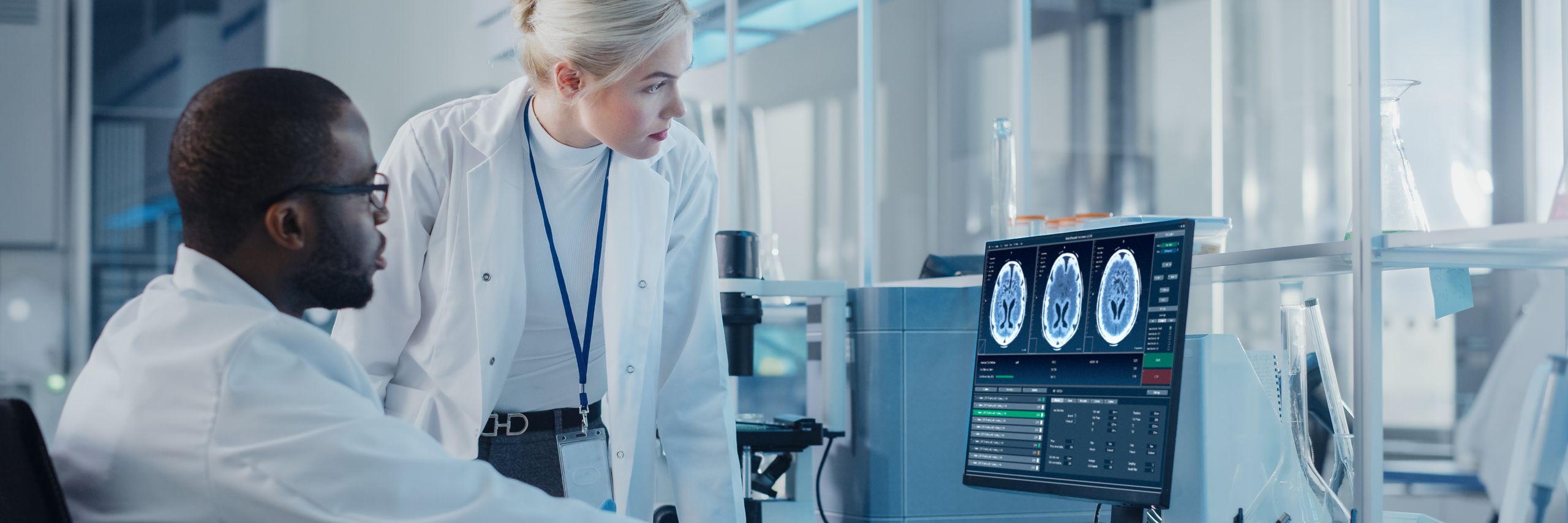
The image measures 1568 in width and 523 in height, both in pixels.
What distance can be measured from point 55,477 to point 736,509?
38.5 inches

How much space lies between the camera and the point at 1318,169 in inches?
217

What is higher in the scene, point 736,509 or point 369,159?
point 369,159

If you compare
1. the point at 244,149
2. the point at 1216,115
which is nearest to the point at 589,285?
the point at 244,149

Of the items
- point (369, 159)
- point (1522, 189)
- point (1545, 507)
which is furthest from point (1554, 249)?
point (1522, 189)

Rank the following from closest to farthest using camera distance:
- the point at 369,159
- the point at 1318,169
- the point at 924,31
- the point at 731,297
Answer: the point at 369,159
the point at 731,297
the point at 1318,169
the point at 924,31

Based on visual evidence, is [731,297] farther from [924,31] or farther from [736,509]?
[924,31]

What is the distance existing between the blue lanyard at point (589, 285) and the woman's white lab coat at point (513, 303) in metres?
0.01

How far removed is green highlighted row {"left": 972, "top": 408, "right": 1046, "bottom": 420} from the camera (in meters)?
1.46

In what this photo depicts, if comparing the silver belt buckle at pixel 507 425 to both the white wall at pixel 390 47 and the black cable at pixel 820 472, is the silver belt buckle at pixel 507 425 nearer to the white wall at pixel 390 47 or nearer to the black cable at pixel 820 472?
the black cable at pixel 820 472

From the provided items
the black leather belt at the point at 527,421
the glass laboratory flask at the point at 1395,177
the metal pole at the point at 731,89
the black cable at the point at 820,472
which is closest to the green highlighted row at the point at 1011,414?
the glass laboratory flask at the point at 1395,177

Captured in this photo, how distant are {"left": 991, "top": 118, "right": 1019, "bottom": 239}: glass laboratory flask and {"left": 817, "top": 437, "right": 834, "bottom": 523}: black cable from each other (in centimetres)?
45

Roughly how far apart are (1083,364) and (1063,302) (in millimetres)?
81

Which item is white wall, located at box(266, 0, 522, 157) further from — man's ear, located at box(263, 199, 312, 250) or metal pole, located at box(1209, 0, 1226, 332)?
man's ear, located at box(263, 199, 312, 250)

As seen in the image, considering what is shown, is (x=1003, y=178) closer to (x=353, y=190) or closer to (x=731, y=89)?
(x=731, y=89)
